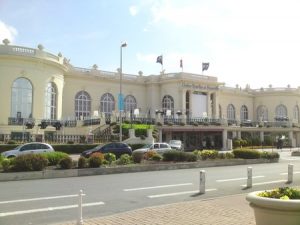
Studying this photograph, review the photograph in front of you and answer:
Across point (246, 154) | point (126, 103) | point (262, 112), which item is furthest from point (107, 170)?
point (262, 112)

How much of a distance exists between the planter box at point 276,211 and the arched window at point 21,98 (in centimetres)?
4137

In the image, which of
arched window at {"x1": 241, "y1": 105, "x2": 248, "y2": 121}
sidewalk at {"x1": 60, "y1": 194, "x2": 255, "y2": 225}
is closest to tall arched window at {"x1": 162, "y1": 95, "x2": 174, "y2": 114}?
arched window at {"x1": 241, "y1": 105, "x2": 248, "y2": 121}

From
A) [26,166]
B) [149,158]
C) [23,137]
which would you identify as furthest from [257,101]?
[26,166]

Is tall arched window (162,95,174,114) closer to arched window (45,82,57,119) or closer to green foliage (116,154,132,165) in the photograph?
arched window (45,82,57,119)

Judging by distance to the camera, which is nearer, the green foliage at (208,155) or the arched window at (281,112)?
the green foliage at (208,155)

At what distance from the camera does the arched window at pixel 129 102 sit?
198 feet

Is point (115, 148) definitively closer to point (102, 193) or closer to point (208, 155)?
point (208, 155)

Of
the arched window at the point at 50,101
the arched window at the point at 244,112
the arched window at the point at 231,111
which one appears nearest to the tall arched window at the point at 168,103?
the arched window at the point at 231,111

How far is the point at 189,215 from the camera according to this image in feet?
33.7

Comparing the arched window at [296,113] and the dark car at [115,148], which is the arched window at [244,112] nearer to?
the arched window at [296,113]

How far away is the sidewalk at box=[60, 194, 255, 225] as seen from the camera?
9.52 meters

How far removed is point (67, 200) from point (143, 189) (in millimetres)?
3446

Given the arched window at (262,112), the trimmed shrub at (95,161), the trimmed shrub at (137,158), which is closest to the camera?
the trimmed shrub at (95,161)

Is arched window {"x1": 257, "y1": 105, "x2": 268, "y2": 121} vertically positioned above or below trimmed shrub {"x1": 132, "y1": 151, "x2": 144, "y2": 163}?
above
